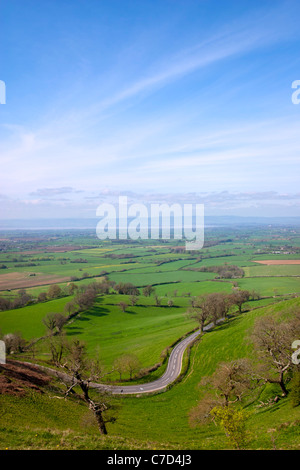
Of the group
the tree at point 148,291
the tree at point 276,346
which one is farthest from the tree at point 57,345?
the tree at point 148,291

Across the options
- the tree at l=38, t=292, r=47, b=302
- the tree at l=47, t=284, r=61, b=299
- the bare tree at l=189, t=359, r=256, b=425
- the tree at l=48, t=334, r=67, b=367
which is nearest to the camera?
the bare tree at l=189, t=359, r=256, b=425

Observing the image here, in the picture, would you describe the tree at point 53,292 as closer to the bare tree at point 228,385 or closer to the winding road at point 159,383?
the winding road at point 159,383

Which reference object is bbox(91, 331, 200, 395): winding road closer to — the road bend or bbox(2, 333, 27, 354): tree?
the road bend

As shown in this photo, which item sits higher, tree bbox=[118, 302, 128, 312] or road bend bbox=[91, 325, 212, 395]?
road bend bbox=[91, 325, 212, 395]

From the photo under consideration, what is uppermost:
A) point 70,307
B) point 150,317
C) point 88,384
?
point 88,384

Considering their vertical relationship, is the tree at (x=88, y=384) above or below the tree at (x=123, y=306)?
above

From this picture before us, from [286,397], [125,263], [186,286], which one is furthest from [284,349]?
[125,263]

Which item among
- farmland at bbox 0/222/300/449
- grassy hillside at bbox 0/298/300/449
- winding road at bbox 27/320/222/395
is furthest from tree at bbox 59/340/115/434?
winding road at bbox 27/320/222/395

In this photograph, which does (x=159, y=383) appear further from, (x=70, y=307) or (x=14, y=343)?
(x=70, y=307)

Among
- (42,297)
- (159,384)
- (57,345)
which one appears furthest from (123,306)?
(159,384)
